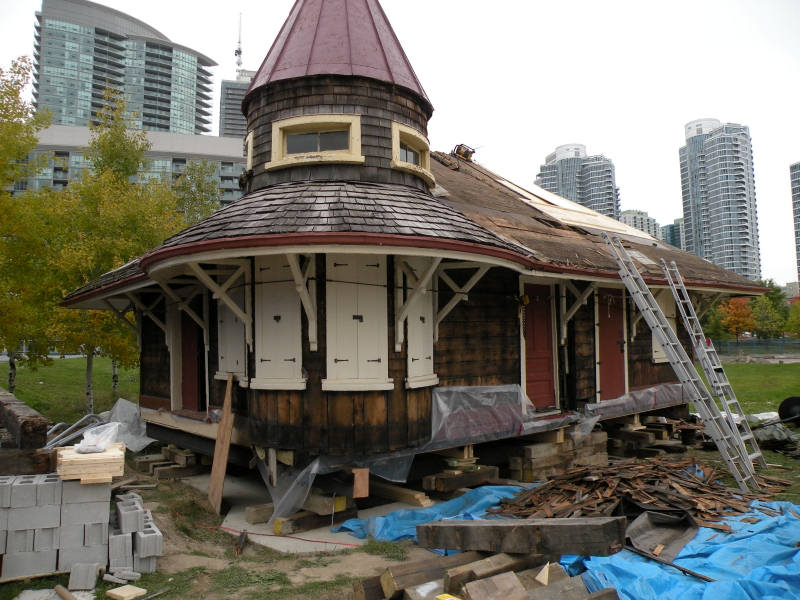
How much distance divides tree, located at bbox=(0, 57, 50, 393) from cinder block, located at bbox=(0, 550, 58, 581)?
28.3ft

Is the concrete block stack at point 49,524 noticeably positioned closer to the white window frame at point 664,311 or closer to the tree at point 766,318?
the white window frame at point 664,311

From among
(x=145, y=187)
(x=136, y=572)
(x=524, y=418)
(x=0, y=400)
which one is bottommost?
(x=136, y=572)

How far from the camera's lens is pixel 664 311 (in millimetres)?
13422

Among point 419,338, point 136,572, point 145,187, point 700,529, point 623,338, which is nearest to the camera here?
point 136,572

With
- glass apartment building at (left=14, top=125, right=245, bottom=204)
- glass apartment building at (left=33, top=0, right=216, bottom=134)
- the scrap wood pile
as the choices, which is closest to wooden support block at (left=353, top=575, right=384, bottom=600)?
the scrap wood pile

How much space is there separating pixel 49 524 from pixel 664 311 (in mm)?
12347

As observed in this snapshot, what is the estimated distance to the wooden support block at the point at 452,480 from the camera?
308 inches

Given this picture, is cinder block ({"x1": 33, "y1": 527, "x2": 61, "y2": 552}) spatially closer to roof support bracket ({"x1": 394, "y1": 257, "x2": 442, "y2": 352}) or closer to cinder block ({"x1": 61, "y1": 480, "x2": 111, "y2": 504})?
cinder block ({"x1": 61, "y1": 480, "x2": 111, "y2": 504})

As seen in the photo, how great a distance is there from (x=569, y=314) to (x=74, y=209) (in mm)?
11935

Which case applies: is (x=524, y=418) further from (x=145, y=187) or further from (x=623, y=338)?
(x=145, y=187)

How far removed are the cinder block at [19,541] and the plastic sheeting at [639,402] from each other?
8397mm

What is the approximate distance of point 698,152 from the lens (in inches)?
3214

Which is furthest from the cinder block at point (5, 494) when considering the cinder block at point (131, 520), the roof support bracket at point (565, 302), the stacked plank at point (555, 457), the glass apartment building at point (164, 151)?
the glass apartment building at point (164, 151)

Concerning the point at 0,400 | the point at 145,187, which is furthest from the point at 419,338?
the point at 145,187
